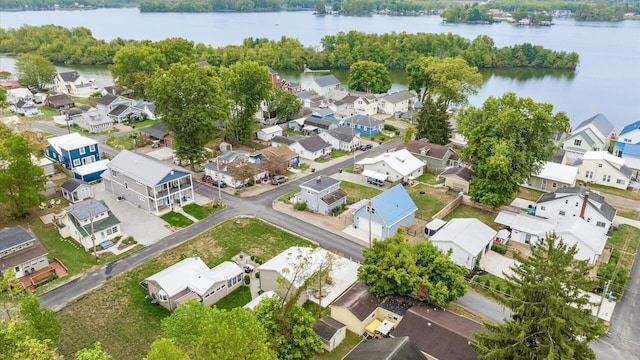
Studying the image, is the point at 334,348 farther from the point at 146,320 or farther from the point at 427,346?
the point at 146,320

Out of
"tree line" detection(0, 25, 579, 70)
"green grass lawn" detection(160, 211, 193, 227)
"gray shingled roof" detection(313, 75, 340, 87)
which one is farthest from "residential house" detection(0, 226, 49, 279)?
"tree line" detection(0, 25, 579, 70)

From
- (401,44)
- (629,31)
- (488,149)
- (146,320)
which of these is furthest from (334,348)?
(629,31)

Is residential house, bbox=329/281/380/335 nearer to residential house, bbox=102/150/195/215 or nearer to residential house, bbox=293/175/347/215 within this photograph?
residential house, bbox=293/175/347/215

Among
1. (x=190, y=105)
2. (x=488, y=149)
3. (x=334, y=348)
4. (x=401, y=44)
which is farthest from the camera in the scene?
(x=401, y=44)

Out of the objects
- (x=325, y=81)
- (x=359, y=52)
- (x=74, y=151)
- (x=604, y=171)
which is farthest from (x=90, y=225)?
(x=359, y=52)

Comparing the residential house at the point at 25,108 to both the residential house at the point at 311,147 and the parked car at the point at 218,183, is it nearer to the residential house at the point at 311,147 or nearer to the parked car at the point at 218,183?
the parked car at the point at 218,183

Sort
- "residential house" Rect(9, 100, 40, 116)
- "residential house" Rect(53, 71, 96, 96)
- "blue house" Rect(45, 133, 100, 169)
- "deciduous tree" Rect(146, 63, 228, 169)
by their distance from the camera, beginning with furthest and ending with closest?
1. "residential house" Rect(53, 71, 96, 96)
2. "residential house" Rect(9, 100, 40, 116)
3. "blue house" Rect(45, 133, 100, 169)
4. "deciduous tree" Rect(146, 63, 228, 169)

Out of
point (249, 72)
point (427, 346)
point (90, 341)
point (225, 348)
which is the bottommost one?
point (90, 341)
